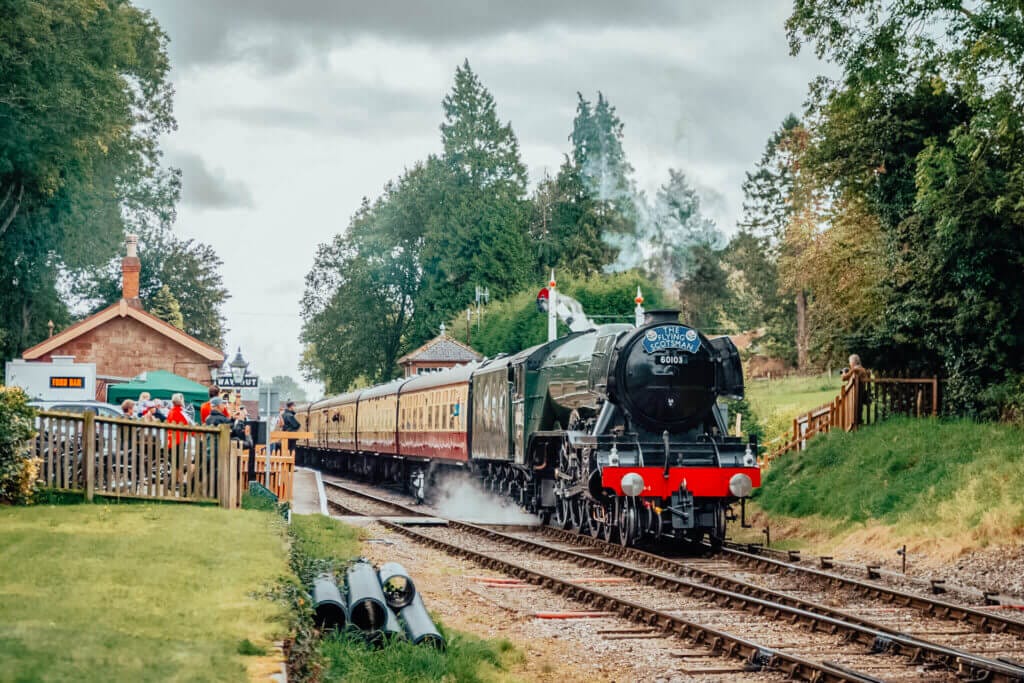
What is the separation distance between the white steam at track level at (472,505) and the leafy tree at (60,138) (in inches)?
520

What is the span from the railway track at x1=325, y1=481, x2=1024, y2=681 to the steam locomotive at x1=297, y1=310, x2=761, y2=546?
950 millimetres

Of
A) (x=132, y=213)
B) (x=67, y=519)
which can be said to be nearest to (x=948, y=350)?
(x=67, y=519)

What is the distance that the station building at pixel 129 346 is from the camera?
43.4m

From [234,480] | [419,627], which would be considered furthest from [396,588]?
[234,480]

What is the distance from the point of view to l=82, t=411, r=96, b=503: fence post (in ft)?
48.5

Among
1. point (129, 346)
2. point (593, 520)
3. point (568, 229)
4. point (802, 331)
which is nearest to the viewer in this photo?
→ point (593, 520)

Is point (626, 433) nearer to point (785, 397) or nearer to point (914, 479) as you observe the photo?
point (914, 479)

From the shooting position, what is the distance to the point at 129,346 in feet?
144

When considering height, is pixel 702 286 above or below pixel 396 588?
above

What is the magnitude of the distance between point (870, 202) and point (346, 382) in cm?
5872

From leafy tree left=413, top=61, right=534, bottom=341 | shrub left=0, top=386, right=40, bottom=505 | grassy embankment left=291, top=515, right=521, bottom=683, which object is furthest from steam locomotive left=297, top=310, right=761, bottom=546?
leafy tree left=413, top=61, right=534, bottom=341

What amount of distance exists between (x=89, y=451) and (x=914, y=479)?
41.4ft

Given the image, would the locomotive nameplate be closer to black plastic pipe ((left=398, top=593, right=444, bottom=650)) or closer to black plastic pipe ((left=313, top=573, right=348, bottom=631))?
black plastic pipe ((left=398, top=593, right=444, bottom=650))

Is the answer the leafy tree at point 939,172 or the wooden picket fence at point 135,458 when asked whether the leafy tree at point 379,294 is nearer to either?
the leafy tree at point 939,172
